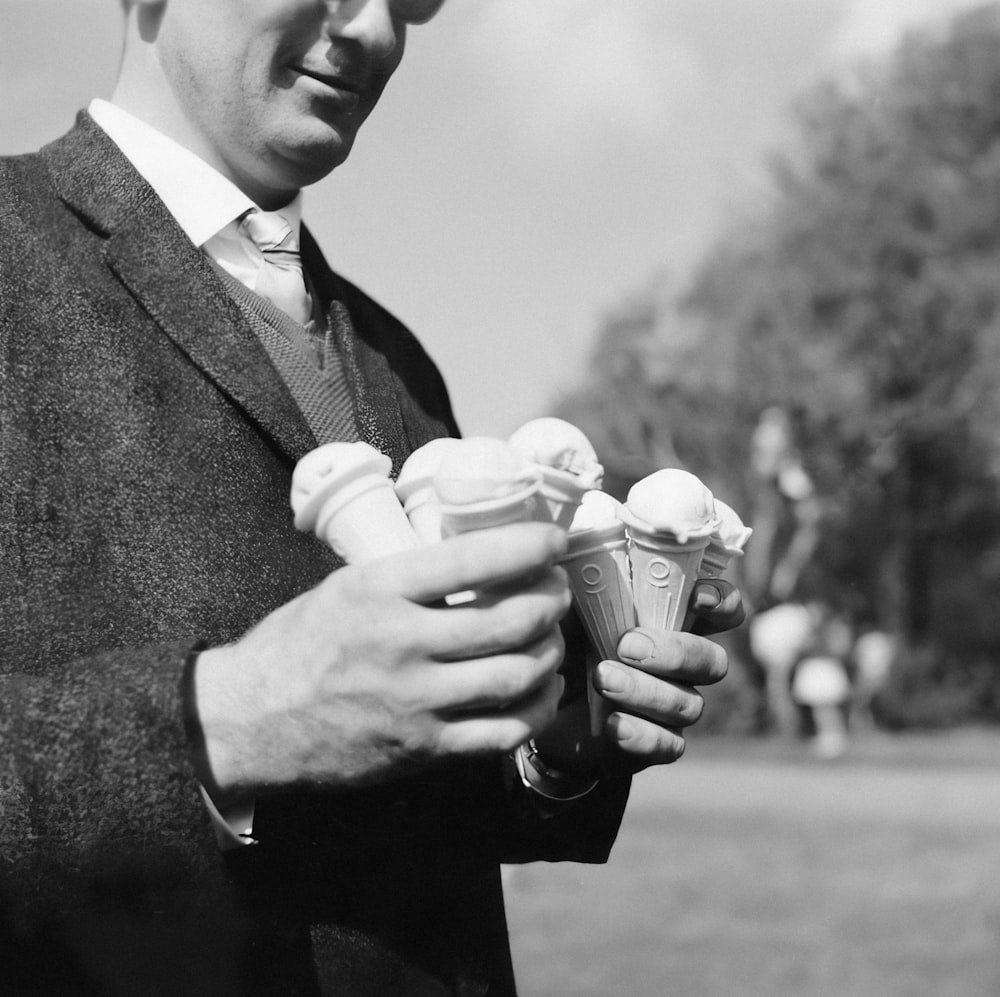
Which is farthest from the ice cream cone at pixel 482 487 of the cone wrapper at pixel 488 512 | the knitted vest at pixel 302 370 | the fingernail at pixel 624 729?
Result: the knitted vest at pixel 302 370

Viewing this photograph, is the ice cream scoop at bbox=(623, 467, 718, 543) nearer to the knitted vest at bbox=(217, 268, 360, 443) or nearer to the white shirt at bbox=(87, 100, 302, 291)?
the knitted vest at bbox=(217, 268, 360, 443)

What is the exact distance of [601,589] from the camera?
157 centimetres

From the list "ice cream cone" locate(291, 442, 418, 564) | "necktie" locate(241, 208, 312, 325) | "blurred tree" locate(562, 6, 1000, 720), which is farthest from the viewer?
"blurred tree" locate(562, 6, 1000, 720)

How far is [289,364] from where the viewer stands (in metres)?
1.80

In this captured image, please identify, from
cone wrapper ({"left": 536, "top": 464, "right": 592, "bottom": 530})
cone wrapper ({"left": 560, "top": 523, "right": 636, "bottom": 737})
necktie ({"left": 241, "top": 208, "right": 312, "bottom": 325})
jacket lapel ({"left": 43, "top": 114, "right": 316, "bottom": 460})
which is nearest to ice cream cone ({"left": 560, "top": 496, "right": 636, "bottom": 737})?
cone wrapper ({"left": 560, "top": 523, "right": 636, "bottom": 737})

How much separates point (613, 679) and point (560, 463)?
26cm

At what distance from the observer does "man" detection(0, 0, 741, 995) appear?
1299mm

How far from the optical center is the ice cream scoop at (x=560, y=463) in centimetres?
141

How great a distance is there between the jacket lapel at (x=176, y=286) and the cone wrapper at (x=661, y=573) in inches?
16.4

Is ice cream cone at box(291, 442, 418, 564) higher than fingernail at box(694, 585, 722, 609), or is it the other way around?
ice cream cone at box(291, 442, 418, 564)

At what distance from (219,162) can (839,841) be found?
9501mm

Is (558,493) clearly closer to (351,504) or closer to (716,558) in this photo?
(351,504)

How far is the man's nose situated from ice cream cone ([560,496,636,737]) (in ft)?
2.24

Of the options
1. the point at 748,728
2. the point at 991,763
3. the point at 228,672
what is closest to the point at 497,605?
the point at 228,672
